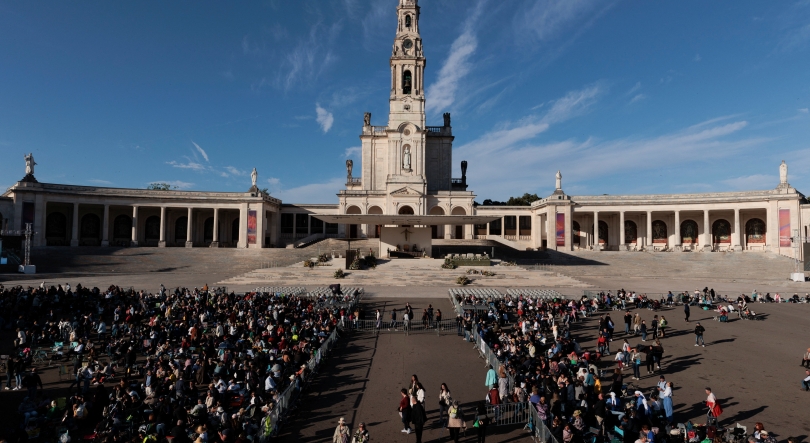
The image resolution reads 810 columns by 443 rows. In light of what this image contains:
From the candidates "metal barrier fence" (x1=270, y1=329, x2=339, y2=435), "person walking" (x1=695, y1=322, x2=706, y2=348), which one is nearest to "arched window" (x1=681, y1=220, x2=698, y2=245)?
"person walking" (x1=695, y1=322, x2=706, y2=348)

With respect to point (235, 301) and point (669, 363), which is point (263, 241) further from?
point (669, 363)

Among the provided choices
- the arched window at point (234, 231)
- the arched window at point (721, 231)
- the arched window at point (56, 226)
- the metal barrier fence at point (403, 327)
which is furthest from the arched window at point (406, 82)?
the metal barrier fence at point (403, 327)

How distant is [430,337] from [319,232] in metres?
50.1

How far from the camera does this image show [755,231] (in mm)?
56562

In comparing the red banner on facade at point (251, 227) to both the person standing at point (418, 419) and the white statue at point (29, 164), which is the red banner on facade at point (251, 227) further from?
the person standing at point (418, 419)

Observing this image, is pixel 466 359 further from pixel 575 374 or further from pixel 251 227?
pixel 251 227

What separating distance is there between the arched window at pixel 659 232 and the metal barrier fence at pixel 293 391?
60.4 meters

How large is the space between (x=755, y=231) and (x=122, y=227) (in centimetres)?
8479

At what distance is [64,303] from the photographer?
66.4 ft

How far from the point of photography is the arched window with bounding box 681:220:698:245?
59.7 m

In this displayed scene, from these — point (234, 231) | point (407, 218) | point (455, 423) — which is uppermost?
point (407, 218)

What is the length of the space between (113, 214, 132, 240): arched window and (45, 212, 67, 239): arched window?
5503 mm

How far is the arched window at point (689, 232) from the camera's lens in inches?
2351

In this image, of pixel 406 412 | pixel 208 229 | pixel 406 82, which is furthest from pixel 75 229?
pixel 406 412
